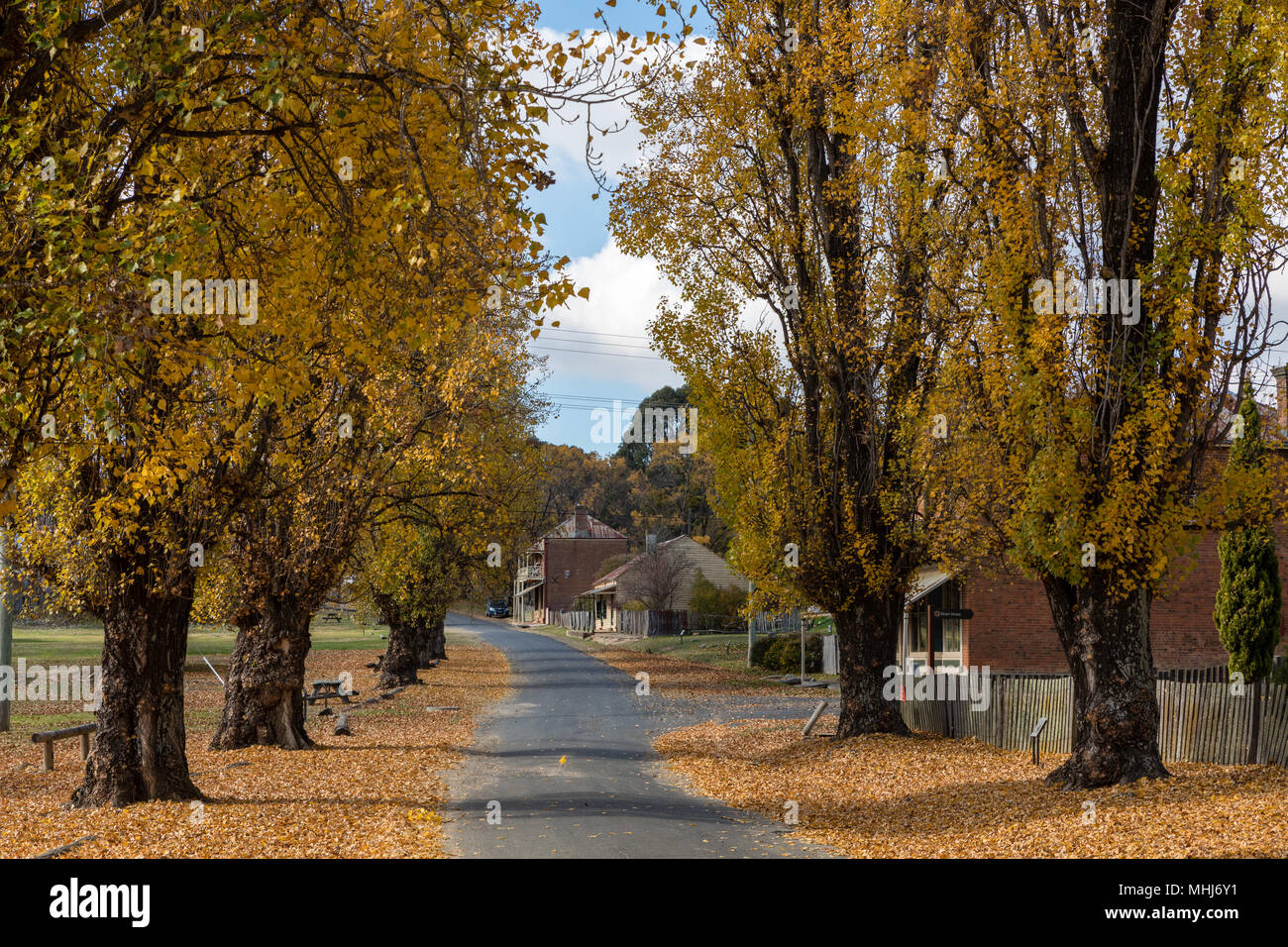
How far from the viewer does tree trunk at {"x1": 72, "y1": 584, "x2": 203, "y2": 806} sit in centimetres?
1157

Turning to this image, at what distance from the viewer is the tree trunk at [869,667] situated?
1839 cm

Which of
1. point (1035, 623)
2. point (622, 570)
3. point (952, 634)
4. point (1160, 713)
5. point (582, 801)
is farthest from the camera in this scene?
point (622, 570)

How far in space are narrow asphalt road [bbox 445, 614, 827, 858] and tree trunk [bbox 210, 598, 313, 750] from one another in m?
3.19

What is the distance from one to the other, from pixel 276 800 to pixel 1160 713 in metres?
11.5

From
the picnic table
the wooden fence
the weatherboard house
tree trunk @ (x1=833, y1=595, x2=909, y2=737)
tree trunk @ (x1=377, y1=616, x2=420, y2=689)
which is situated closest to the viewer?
the wooden fence

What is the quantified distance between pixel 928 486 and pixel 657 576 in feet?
135

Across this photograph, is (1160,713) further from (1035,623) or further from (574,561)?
(574,561)

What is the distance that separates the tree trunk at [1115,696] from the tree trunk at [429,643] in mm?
24749

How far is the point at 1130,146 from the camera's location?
40.0ft

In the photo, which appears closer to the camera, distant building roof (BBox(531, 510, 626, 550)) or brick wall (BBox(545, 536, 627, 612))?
distant building roof (BBox(531, 510, 626, 550))

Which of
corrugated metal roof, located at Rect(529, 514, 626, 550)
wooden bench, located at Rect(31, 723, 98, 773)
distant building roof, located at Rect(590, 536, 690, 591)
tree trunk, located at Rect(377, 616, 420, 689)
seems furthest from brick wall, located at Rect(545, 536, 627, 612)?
wooden bench, located at Rect(31, 723, 98, 773)

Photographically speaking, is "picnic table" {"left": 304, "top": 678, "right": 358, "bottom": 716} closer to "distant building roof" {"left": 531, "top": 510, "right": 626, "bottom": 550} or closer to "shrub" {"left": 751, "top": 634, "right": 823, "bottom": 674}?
"shrub" {"left": 751, "top": 634, "right": 823, "bottom": 674}

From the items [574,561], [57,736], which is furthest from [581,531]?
[57,736]

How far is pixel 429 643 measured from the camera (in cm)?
4197
